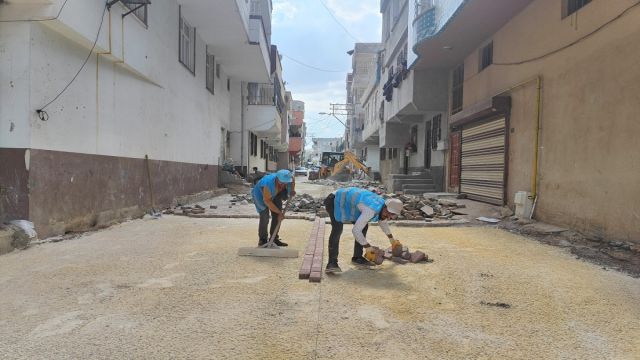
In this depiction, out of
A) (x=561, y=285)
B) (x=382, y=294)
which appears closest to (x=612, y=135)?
(x=561, y=285)

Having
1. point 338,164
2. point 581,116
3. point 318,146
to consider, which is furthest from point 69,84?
point 318,146

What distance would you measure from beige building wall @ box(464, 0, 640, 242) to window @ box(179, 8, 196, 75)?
366 inches

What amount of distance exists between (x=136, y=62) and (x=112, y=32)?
1124mm

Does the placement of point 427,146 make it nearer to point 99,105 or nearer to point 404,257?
point 404,257

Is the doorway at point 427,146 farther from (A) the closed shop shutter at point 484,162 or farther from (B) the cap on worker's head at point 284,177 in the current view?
(B) the cap on worker's head at point 284,177

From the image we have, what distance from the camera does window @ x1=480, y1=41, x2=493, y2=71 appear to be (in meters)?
11.6

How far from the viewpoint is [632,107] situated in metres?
Answer: 5.97

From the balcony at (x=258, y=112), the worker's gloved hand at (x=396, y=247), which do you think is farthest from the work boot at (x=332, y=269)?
the balcony at (x=258, y=112)

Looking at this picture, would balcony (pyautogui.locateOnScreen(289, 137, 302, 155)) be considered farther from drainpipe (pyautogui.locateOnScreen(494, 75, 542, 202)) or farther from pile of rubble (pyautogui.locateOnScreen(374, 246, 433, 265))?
pile of rubble (pyautogui.locateOnScreen(374, 246, 433, 265))

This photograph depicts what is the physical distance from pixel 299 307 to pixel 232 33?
Answer: 12643 millimetres

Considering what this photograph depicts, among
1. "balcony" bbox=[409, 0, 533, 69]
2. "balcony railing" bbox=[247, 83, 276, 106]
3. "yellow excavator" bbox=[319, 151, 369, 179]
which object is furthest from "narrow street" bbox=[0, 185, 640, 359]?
"yellow excavator" bbox=[319, 151, 369, 179]

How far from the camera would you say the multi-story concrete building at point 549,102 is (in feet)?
20.3

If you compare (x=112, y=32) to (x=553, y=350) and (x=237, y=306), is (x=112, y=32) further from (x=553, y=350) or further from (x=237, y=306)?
(x=553, y=350)

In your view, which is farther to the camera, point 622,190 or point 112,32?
point 112,32
